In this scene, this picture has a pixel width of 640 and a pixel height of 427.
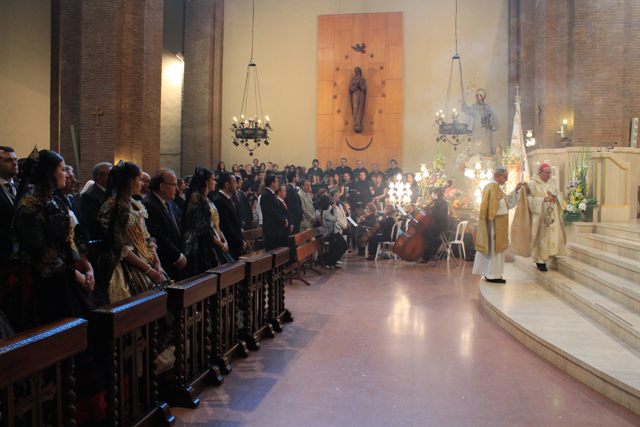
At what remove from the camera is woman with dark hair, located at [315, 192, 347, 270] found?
8.76 meters

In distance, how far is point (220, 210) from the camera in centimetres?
482

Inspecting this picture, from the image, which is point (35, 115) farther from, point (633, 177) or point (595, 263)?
point (633, 177)

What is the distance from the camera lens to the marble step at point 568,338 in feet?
10.5

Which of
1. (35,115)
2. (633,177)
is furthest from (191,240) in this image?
(35,115)

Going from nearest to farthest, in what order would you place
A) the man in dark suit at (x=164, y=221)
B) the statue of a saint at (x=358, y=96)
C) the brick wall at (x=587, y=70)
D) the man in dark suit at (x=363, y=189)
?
the man in dark suit at (x=164, y=221), the brick wall at (x=587, y=70), the man in dark suit at (x=363, y=189), the statue of a saint at (x=358, y=96)

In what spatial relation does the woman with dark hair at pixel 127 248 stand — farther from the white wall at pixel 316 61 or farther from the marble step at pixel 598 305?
→ the white wall at pixel 316 61

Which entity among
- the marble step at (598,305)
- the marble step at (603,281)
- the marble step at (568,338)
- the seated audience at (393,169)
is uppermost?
the seated audience at (393,169)

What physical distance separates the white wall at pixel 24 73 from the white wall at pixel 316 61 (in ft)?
17.6

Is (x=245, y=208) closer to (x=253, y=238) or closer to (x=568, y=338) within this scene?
(x=253, y=238)

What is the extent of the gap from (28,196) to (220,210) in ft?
7.82

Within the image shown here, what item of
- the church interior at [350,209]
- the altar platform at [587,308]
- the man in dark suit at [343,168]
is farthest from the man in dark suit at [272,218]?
the man in dark suit at [343,168]

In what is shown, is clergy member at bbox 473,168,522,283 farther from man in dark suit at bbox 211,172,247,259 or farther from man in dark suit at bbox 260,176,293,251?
man in dark suit at bbox 211,172,247,259

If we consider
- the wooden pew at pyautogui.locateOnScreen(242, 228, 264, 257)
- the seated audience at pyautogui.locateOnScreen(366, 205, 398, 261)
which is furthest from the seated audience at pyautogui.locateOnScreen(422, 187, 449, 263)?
the wooden pew at pyautogui.locateOnScreen(242, 228, 264, 257)

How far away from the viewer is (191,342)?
10.8ft
